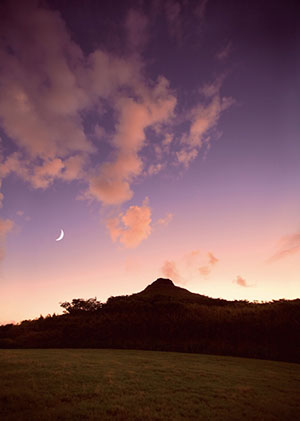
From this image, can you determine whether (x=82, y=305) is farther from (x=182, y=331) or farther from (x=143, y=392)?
(x=143, y=392)

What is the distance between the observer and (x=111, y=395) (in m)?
6.59

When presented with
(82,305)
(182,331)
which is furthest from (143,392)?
(82,305)

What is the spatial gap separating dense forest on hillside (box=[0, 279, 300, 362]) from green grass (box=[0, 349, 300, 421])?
5064mm

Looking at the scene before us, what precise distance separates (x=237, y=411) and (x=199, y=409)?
964 millimetres

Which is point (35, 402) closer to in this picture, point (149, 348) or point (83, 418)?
point (83, 418)

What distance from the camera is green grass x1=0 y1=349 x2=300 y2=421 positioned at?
553 centimetres

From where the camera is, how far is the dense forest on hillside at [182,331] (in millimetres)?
15352

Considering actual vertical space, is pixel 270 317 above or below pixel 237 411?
above

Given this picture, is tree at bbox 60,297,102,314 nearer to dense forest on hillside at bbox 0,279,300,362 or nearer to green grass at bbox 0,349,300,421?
dense forest on hillside at bbox 0,279,300,362

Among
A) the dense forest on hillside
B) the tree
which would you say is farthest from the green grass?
the tree

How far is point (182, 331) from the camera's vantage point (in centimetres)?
1833

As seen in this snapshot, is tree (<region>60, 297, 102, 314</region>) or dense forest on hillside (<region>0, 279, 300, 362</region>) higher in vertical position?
tree (<region>60, 297, 102, 314</region>)

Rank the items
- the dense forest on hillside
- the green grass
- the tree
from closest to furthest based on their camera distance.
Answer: the green grass < the dense forest on hillside < the tree

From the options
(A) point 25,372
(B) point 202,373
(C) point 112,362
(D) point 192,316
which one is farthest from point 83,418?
(D) point 192,316
